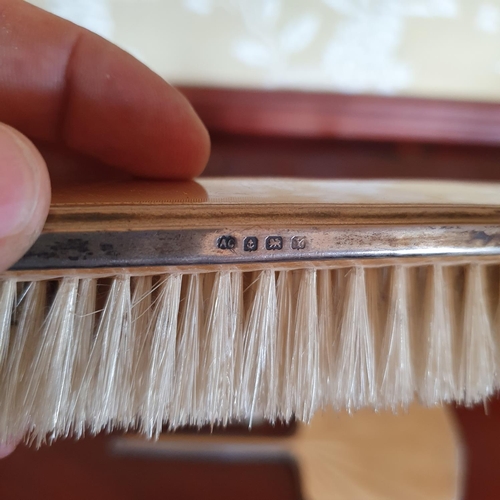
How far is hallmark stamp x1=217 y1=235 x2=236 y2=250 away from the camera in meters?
0.34

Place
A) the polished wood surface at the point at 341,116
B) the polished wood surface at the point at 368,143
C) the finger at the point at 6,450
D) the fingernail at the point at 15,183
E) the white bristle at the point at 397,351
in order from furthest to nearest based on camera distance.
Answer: the polished wood surface at the point at 341,116
the polished wood surface at the point at 368,143
the finger at the point at 6,450
the white bristle at the point at 397,351
the fingernail at the point at 15,183

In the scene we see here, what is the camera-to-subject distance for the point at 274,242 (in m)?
0.34

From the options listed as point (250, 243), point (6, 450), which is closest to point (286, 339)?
point (250, 243)

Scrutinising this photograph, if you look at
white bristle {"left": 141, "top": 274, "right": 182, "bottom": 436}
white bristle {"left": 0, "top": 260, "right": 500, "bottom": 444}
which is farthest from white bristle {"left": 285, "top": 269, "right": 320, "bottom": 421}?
white bristle {"left": 141, "top": 274, "right": 182, "bottom": 436}

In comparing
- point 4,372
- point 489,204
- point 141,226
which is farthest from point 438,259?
point 4,372

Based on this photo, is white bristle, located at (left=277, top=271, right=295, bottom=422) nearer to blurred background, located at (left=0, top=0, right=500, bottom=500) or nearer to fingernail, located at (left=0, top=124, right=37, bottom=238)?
fingernail, located at (left=0, top=124, right=37, bottom=238)

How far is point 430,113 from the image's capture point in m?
0.79

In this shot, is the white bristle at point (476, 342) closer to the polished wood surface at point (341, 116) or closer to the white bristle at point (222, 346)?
the white bristle at point (222, 346)

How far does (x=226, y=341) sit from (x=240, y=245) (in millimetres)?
100

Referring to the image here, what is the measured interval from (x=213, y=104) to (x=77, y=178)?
249 millimetres

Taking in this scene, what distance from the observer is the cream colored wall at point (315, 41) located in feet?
2.46

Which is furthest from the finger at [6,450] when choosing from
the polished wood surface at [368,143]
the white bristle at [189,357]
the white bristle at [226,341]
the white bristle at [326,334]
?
the polished wood surface at [368,143]

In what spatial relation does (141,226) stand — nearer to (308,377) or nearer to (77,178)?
(308,377)

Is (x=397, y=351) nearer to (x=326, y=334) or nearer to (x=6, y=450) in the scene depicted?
(x=326, y=334)
